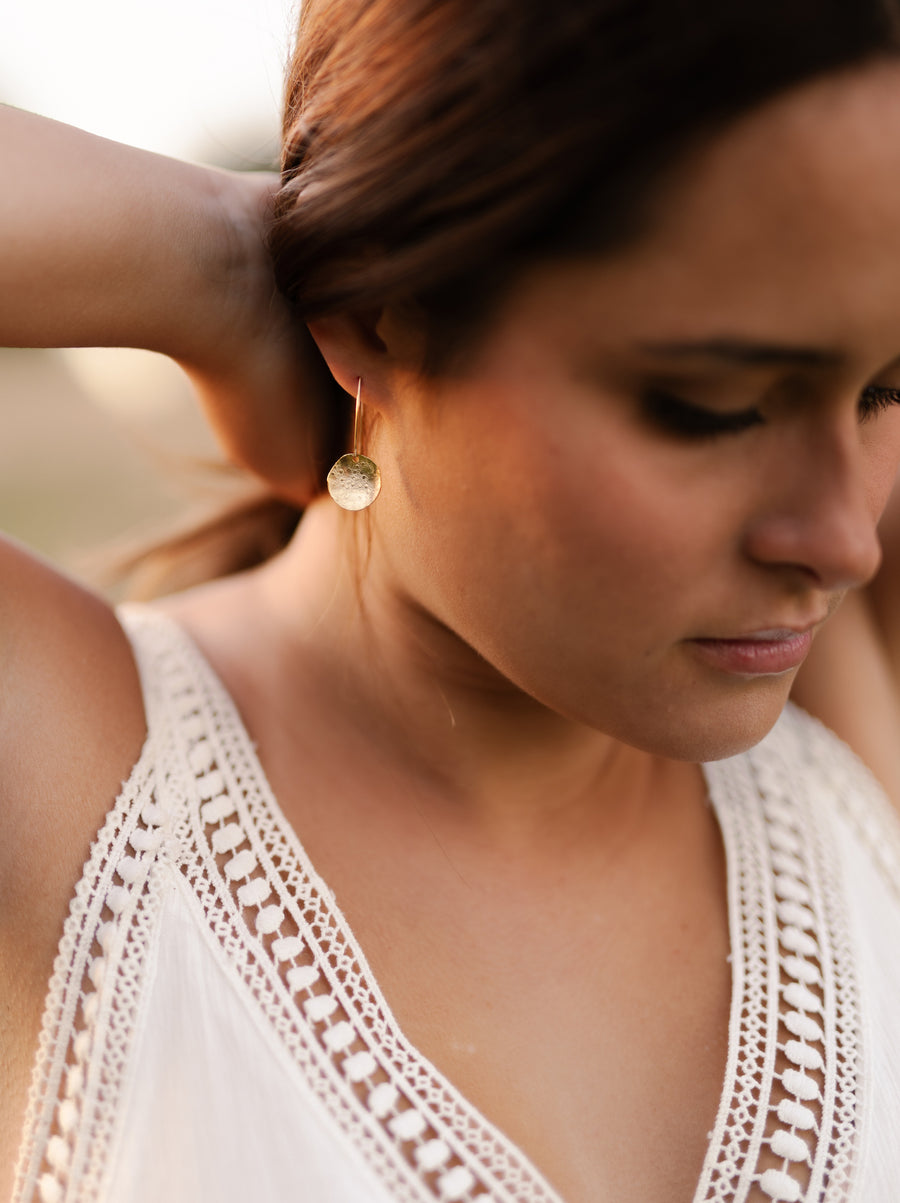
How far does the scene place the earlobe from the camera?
3.29 ft

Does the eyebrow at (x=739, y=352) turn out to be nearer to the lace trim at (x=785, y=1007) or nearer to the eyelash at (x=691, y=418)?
the eyelash at (x=691, y=418)

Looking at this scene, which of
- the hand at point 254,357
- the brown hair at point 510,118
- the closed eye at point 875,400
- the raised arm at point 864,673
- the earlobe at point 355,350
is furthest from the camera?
the raised arm at point 864,673

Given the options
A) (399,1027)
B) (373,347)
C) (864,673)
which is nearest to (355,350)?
(373,347)

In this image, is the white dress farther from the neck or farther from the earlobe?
the earlobe

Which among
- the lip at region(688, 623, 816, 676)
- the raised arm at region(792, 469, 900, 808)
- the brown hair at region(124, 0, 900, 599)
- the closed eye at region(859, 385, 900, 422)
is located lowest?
the raised arm at region(792, 469, 900, 808)

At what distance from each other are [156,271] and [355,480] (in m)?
0.28

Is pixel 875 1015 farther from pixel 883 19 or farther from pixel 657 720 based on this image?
pixel 883 19

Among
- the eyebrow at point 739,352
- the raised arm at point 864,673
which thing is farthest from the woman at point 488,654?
the raised arm at point 864,673

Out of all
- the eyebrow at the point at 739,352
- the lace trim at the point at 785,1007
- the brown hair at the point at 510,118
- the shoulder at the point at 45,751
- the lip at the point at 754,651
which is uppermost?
the brown hair at the point at 510,118

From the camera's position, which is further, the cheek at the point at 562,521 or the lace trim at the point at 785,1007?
the lace trim at the point at 785,1007

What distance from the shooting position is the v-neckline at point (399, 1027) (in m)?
0.96

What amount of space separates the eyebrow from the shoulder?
0.63 m

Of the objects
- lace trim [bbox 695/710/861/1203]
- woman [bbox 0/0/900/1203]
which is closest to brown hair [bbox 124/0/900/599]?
woman [bbox 0/0/900/1203]

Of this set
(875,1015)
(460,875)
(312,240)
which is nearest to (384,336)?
(312,240)
